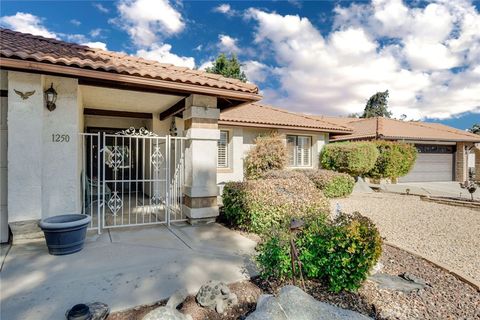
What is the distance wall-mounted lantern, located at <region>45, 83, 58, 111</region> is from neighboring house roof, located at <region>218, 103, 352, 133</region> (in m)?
7.25

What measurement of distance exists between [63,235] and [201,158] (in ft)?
10.4

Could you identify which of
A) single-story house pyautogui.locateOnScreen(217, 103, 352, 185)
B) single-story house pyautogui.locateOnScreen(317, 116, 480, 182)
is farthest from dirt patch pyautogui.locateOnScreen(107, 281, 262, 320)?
single-story house pyautogui.locateOnScreen(317, 116, 480, 182)

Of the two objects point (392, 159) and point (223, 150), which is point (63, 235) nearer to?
point (223, 150)

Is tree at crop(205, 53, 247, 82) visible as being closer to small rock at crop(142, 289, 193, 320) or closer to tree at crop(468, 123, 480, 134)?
small rock at crop(142, 289, 193, 320)

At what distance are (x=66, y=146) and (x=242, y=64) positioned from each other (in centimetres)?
1843

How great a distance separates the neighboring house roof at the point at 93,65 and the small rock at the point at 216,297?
4181mm

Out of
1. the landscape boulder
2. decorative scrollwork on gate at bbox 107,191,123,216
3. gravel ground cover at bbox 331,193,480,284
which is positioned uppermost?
decorative scrollwork on gate at bbox 107,191,123,216

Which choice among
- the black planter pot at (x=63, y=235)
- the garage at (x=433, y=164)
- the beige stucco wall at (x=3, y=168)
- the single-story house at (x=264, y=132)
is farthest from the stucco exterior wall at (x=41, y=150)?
the garage at (x=433, y=164)

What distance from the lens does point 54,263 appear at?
4.00m

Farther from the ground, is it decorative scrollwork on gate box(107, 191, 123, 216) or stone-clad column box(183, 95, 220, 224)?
stone-clad column box(183, 95, 220, 224)

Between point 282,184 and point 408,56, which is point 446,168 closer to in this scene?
point 408,56

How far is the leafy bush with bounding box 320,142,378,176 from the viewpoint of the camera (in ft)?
44.8

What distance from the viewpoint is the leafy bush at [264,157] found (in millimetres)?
12688

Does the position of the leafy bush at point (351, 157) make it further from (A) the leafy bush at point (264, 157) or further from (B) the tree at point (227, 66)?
(B) the tree at point (227, 66)
